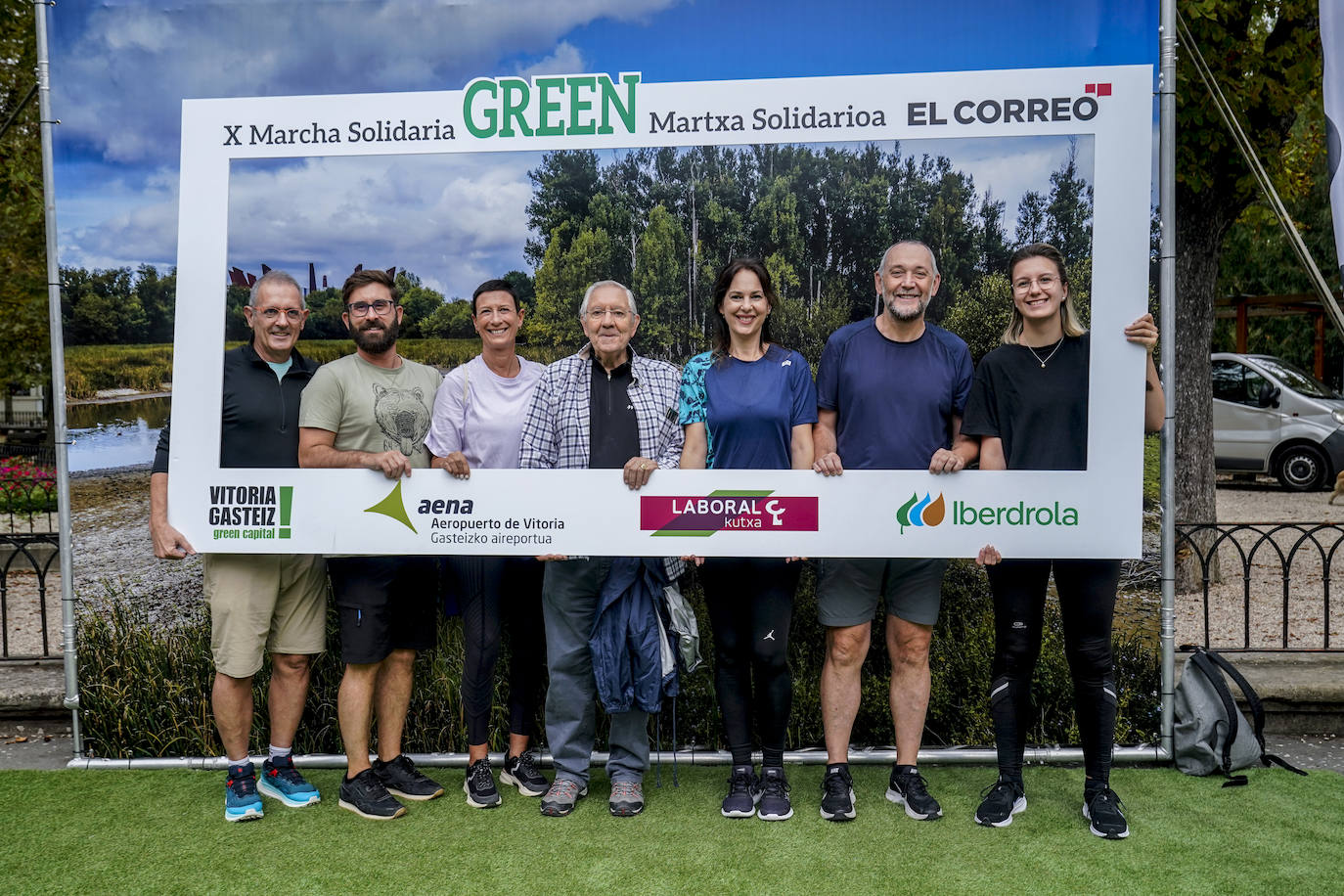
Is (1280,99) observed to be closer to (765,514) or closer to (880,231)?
(880,231)

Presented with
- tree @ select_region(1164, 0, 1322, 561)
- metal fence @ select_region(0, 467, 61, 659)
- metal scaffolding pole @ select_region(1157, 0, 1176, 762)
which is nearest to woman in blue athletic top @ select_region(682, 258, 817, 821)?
metal scaffolding pole @ select_region(1157, 0, 1176, 762)

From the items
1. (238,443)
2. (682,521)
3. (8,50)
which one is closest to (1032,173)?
(682,521)

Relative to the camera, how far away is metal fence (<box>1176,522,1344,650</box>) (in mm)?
5195

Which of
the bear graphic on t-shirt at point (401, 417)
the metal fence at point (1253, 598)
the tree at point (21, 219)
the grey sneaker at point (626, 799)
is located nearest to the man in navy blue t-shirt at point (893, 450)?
the grey sneaker at point (626, 799)

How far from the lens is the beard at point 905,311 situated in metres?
3.72

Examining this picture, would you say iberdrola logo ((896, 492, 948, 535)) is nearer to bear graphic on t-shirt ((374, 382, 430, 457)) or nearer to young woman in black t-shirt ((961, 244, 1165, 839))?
young woman in black t-shirt ((961, 244, 1165, 839))

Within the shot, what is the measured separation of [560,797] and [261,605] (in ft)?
4.76

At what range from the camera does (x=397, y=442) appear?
398 centimetres

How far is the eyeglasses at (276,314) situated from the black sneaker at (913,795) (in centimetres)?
307

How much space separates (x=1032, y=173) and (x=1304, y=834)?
272 centimetres

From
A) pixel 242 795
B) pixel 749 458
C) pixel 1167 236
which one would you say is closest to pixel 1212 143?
pixel 1167 236

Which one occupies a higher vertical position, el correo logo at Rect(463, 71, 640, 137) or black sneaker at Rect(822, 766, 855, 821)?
el correo logo at Rect(463, 71, 640, 137)

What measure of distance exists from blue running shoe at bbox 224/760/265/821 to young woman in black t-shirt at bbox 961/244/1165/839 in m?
2.88

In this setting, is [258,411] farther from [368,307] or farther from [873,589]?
[873,589]
